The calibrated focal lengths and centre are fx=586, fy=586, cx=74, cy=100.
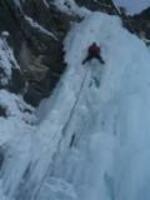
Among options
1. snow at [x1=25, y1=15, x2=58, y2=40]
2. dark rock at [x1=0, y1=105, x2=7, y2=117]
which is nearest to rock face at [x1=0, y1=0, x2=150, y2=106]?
snow at [x1=25, y1=15, x2=58, y2=40]

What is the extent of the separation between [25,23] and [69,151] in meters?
3.07

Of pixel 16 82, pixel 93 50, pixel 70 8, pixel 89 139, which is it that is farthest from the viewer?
pixel 70 8

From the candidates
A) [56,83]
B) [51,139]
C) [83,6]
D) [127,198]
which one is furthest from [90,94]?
[83,6]

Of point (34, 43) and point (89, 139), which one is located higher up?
point (89, 139)

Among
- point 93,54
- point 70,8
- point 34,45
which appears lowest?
point 70,8

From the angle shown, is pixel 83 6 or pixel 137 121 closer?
pixel 137 121

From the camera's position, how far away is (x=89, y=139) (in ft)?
27.0

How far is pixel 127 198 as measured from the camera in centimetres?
743

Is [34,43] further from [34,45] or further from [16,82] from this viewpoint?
[16,82]

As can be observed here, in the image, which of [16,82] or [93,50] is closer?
[16,82]

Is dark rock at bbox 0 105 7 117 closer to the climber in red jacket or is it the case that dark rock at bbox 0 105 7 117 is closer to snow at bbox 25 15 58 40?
the climber in red jacket

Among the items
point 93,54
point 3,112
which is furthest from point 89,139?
point 93,54

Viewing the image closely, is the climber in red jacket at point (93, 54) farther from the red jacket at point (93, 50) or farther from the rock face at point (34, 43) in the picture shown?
the rock face at point (34, 43)

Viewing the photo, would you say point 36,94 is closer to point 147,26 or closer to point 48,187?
point 48,187
